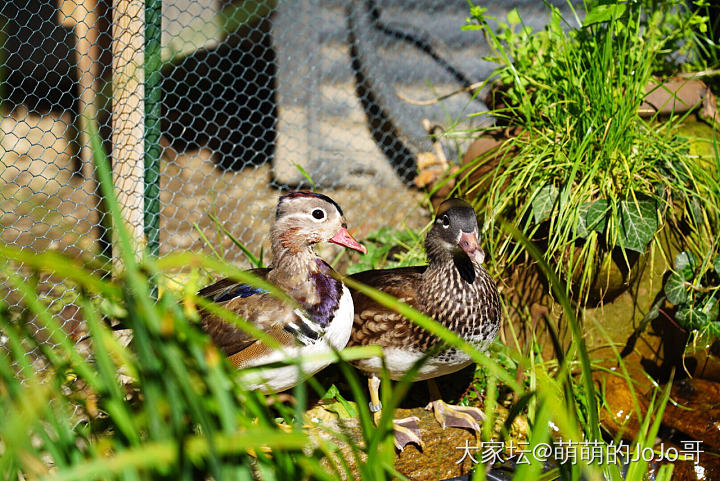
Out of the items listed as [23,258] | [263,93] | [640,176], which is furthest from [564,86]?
[23,258]

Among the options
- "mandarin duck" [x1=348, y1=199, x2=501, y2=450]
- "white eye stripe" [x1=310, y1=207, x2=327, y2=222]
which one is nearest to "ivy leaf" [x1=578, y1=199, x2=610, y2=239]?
"mandarin duck" [x1=348, y1=199, x2=501, y2=450]

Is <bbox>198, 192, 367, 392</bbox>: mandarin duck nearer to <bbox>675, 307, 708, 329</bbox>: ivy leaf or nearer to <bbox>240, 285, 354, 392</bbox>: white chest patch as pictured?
<bbox>240, 285, 354, 392</bbox>: white chest patch

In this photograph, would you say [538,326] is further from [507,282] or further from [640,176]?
[640,176]

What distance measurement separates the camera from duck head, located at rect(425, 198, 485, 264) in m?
2.40

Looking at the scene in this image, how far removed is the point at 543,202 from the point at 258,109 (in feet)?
6.94

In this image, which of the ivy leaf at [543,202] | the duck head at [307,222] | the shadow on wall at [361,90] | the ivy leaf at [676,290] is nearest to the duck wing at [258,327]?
the duck head at [307,222]

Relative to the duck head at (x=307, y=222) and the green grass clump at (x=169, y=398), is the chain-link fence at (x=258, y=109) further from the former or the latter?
the green grass clump at (x=169, y=398)

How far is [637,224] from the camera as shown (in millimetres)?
2805

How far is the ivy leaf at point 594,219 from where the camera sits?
9.30ft

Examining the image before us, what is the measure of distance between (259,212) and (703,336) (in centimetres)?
245

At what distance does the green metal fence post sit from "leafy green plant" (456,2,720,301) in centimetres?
147

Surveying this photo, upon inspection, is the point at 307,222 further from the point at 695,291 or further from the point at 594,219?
the point at 695,291

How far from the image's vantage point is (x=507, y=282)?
123 inches

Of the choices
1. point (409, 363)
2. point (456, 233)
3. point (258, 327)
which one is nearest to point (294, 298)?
point (258, 327)
